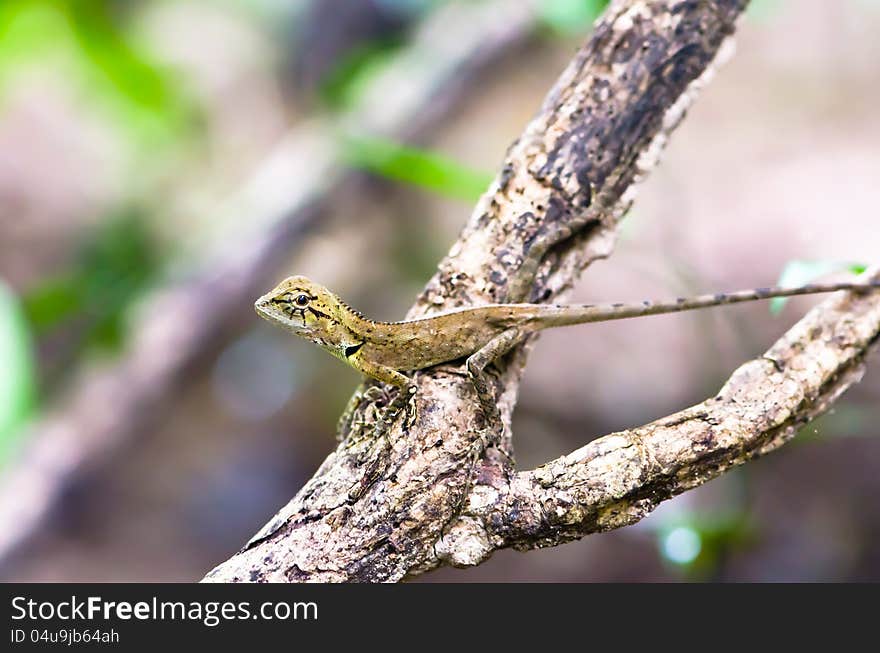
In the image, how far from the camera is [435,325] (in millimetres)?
3717

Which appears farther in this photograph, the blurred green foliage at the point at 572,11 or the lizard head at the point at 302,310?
the blurred green foliage at the point at 572,11

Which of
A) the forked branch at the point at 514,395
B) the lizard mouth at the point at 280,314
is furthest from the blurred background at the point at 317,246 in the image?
the lizard mouth at the point at 280,314

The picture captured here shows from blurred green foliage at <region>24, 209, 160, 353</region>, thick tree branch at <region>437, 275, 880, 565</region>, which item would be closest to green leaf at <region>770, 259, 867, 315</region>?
thick tree branch at <region>437, 275, 880, 565</region>

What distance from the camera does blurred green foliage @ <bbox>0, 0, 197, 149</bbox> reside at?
6.63 m

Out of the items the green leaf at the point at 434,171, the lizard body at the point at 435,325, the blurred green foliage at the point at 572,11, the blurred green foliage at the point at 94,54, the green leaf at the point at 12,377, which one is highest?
the blurred green foliage at the point at 94,54

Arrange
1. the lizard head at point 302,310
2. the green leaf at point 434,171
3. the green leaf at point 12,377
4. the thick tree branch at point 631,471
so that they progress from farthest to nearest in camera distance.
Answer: the green leaf at point 12,377
the green leaf at point 434,171
the lizard head at point 302,310
the thick tree branch at point 631,471

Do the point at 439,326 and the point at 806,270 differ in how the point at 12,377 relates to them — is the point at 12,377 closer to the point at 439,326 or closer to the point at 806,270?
the point at 439,326

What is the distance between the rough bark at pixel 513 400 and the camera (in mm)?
2934

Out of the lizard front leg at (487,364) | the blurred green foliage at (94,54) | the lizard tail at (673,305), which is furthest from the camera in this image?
the blurred green foliage at (94,54)

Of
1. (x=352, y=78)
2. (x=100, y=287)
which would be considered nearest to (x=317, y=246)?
(x=352, y=78)

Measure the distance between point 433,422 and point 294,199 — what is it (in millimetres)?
5041

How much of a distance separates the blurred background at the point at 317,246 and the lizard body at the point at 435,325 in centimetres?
111

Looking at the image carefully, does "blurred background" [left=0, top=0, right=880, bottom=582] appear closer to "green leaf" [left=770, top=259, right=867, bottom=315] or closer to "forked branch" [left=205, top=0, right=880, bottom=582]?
"forked branch" [left=205, top=0, right=880, bottom=582]

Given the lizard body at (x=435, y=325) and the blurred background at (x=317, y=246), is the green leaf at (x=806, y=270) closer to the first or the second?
the lizard body at (x=435, y=325)
